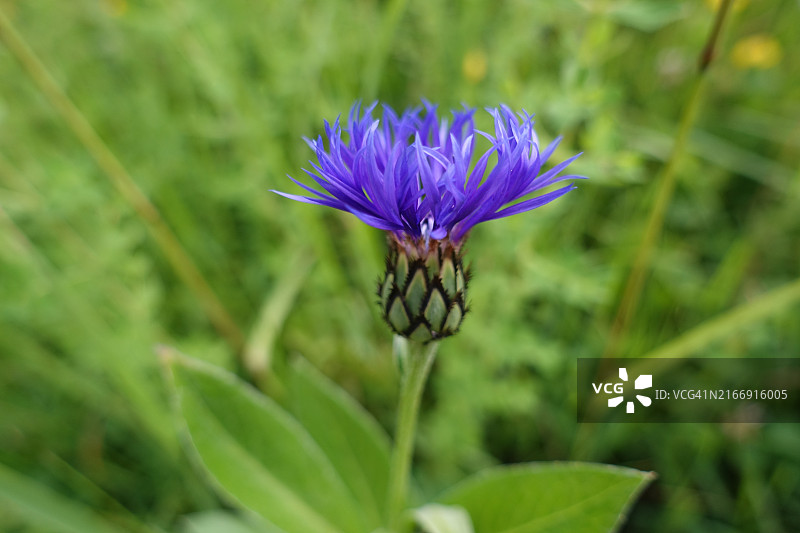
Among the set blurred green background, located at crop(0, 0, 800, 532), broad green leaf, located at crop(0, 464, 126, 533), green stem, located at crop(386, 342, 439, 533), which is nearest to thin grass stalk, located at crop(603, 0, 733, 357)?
blurred green background, located at crop(0, 0, 800, 532)

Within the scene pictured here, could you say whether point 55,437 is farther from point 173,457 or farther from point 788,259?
point 788,259

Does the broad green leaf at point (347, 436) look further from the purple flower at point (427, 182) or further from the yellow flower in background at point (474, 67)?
the yellow flower in background at point (474, 67)

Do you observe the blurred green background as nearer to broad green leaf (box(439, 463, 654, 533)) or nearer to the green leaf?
the green leaf

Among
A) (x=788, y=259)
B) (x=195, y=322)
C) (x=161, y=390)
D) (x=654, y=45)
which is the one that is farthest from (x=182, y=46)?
(x=788, y=259)

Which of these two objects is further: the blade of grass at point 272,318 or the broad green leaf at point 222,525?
the blade of grass at point 272,318

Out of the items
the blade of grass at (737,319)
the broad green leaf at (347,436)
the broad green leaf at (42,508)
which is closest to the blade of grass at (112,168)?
the broad green leaf at (347,436)
